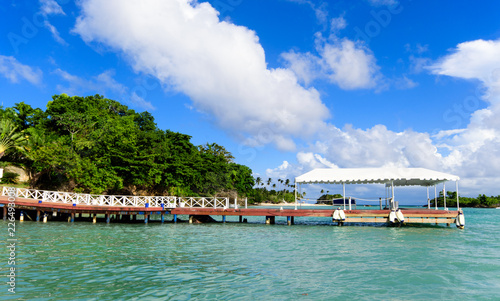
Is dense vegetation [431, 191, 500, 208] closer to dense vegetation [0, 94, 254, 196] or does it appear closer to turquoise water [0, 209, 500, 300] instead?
dense vegetation [0, 94, 254, 196]

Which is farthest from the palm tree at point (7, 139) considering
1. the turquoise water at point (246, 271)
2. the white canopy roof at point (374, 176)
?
the white canopy roof at point (374, 176)

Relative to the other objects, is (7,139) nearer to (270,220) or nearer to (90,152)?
(90,152)

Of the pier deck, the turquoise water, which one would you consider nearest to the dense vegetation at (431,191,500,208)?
the pier deck

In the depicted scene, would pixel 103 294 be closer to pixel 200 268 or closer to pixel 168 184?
pixel 200 268

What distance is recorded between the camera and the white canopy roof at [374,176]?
2474cm

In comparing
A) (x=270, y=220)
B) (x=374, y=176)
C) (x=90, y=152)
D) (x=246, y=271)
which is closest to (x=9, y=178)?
(x=90, y=152)

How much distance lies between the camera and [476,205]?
132 metres

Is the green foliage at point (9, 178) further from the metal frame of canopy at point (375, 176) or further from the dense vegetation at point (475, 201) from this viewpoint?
the dense vegetation at point (475, 201)

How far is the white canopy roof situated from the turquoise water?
9191 mm

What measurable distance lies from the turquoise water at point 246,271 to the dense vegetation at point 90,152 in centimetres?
1630

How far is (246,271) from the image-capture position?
10.1 metres

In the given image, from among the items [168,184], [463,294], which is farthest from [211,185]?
[463,294]

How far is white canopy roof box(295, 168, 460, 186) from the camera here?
24741 millimetres

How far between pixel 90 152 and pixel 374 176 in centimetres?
2710
